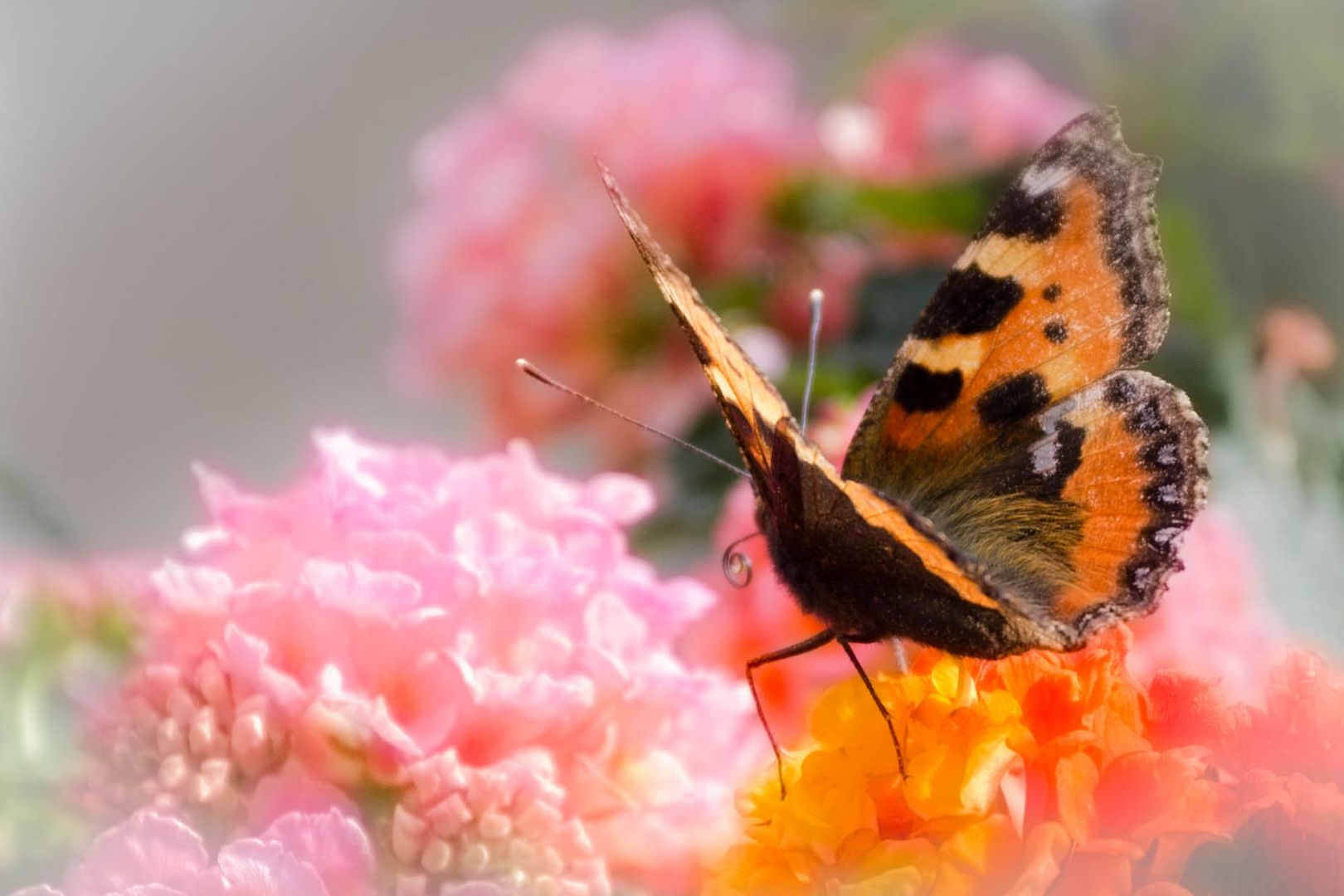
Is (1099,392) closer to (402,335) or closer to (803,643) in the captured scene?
(803,643)

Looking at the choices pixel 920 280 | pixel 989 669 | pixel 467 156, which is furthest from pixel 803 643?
pixel 467 156

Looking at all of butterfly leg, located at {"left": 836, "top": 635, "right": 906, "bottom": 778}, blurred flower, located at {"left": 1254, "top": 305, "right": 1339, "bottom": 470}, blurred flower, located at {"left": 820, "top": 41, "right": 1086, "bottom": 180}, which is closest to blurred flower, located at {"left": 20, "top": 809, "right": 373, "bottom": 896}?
butterfly leg, located at {"left": 836, "top": 635, "right": 906, "bottom": 778}

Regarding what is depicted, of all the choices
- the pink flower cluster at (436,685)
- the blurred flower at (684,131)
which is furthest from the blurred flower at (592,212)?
the pink flower cluster at (436,685)

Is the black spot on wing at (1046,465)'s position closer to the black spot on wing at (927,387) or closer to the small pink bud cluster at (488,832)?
the black spot on wing at (927,387)

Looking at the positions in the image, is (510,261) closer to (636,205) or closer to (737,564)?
(636,205)

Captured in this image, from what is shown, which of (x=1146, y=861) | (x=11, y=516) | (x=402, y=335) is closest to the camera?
(x=1146, y=861)

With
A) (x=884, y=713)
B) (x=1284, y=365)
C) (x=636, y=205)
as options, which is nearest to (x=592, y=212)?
(x=636, y=205)

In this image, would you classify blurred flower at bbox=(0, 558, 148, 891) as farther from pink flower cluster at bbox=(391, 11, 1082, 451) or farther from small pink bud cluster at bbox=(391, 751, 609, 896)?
pink flower cluster at bbox=(391, 11, 1082, 451)
